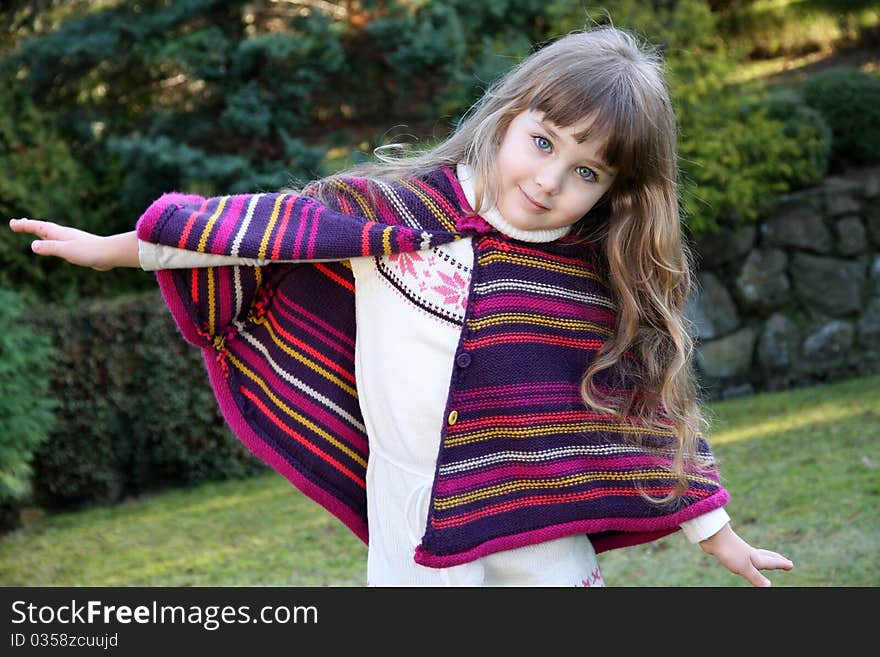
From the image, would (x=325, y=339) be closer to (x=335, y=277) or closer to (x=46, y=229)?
(x=335, y=277)

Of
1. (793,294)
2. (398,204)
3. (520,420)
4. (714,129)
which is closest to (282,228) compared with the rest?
(398,204)

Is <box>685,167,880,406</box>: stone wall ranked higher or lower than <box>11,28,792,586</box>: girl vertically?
lower

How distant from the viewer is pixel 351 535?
16.3 feet

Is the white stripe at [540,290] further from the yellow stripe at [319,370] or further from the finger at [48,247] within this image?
the finger at [48,247]

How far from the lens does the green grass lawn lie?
422 cm

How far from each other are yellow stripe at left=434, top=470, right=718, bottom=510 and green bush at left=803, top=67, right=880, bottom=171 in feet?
19.2

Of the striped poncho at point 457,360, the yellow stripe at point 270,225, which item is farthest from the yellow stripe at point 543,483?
the yellow stripe at point 270,225

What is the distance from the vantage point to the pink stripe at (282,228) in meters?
2.16

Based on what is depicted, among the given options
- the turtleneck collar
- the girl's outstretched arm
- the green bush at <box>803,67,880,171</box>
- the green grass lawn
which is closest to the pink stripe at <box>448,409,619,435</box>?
the turtleneck collar

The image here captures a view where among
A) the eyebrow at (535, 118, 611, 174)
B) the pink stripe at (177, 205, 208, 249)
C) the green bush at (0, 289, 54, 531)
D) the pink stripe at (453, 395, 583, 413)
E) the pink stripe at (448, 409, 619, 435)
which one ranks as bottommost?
the green bush at (0, 289, 54, 531)

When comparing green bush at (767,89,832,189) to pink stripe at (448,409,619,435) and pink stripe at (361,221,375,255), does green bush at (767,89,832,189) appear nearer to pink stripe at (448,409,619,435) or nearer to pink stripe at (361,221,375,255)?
pink stripe at (448,409,619,435)

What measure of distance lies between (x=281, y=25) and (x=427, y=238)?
4913mm

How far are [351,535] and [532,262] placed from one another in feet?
9.83

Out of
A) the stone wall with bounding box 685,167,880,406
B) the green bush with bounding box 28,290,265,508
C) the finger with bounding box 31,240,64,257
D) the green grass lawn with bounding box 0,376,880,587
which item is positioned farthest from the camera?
the stone wall with bounding box 685,167,880,406
